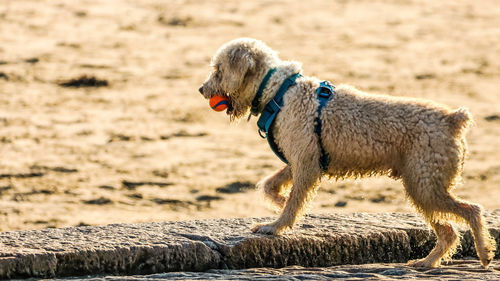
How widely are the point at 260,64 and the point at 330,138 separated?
83cm

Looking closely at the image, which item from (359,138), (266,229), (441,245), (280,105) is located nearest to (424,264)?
(441,245)

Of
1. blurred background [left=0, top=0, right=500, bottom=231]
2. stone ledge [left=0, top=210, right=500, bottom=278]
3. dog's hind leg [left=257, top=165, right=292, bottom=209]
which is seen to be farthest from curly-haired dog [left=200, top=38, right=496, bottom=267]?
blurred background [left=0, top=0, right=500, bottom=231]

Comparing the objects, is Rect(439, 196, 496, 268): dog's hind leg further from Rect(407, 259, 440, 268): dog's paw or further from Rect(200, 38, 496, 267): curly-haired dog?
Rect(407, 259, 440, 268): dog's paw

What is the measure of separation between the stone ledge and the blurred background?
793 millimetres

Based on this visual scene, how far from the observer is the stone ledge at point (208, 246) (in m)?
6.23

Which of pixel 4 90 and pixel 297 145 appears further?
pixel 4 90

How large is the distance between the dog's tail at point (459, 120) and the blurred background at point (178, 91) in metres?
1.71

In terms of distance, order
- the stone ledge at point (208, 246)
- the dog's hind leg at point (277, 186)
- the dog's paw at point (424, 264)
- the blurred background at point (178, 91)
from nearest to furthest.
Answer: the stone ledge at point (208, 246) < the dog's paw at point (424, 264) < the dog's hind leg at point (277, 186) < the blurred background at point (178, 91)

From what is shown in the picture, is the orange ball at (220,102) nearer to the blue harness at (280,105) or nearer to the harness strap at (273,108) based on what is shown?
the blue harness at (280,105)

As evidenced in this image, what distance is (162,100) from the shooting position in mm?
15672

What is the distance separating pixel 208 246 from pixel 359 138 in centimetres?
133

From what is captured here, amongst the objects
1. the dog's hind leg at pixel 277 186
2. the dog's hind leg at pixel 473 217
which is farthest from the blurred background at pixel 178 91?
the dog's hind leg at pixel 473 217

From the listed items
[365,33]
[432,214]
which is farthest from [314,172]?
[365,33]

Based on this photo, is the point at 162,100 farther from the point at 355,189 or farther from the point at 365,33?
the point at 365,33
